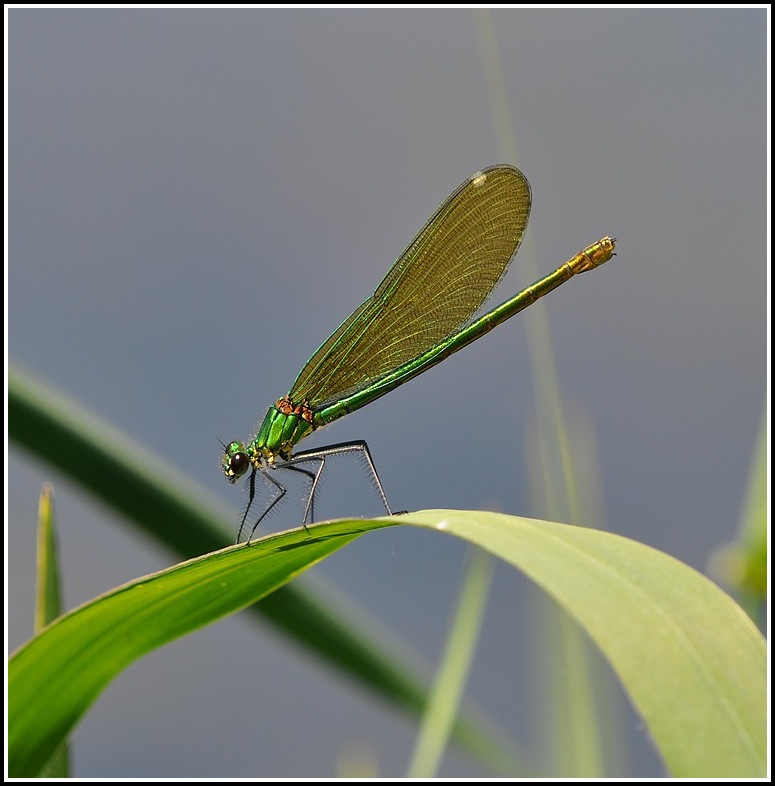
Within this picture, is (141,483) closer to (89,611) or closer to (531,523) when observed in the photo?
(89,611)

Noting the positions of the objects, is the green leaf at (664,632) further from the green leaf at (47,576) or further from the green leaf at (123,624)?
the green leaf at (47,576)

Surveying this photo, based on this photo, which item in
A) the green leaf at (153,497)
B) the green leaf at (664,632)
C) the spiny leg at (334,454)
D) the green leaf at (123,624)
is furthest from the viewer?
the spiny leg at (334,454)

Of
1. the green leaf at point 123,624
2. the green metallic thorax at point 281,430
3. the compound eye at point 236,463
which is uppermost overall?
the green metallic thorax at point 281,430

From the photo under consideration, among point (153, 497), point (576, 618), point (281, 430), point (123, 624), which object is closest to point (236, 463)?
point (281, 430)

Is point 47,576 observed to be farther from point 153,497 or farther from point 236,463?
point 236,463

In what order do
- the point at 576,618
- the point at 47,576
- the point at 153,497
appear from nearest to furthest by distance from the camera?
the point at 576,618
the point at 47,576
the point at 153,497

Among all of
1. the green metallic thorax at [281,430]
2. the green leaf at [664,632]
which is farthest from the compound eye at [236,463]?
the green leaf at [664,632]
